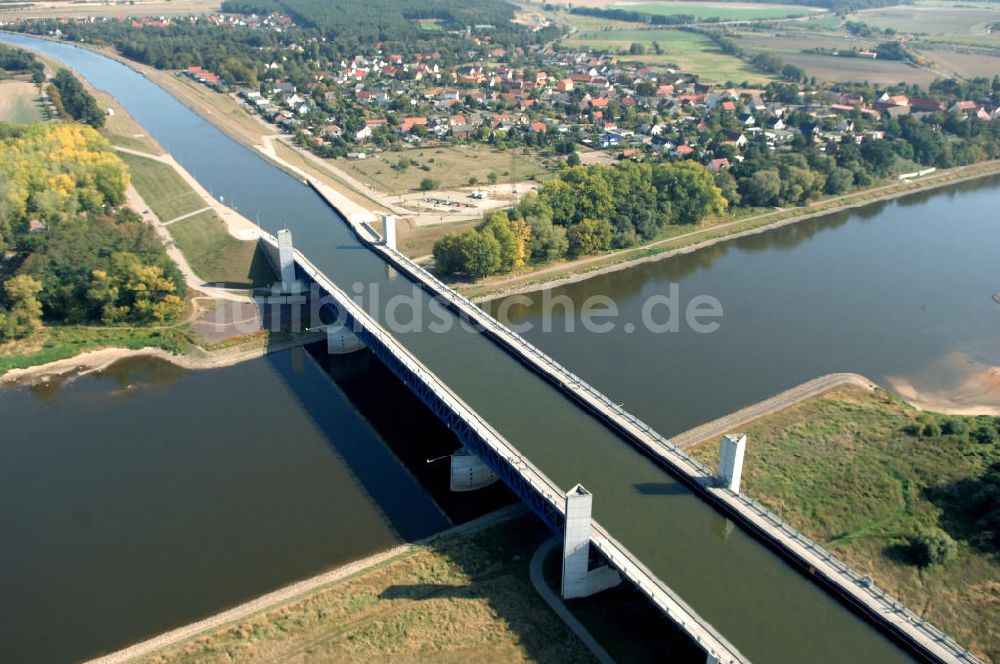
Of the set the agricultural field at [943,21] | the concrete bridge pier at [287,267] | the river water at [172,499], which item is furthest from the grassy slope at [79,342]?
the agricultural field at [943,21]

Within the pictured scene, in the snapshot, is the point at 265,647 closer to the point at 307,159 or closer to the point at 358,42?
the point at 307,159

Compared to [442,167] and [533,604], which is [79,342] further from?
[442,167]

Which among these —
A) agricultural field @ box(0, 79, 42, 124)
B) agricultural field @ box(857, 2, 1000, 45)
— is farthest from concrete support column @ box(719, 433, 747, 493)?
agricultural field @ box(857, 2, 1000, 45)

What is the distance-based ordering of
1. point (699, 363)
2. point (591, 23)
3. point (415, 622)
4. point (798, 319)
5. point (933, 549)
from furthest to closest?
point (591, 23) → point (798, 319) → point (699, 363) → point (933, 549) → point (415, 622)

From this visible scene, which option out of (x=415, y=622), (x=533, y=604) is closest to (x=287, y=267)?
(x=415, y=622)

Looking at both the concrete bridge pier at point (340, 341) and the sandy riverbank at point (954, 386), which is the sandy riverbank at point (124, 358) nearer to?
the concrete bridge pier at point (340, 341)

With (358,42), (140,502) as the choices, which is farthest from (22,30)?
(140,502)
